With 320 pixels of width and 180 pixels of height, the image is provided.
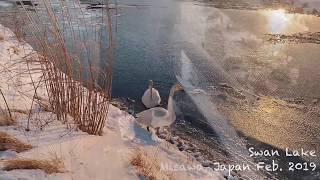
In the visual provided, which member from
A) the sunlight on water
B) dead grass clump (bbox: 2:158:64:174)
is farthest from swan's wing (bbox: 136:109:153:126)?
the sunlight on water

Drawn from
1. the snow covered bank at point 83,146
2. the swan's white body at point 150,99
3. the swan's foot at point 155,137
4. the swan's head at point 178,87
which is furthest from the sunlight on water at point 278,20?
the snow covered bank at point 83,146

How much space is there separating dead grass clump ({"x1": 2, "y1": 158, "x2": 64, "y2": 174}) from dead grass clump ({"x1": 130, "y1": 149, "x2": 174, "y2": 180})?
2.03 feet

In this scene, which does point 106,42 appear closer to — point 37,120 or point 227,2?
point 37,120

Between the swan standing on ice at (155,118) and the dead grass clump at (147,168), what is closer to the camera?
the dead grass clump at (147,168)

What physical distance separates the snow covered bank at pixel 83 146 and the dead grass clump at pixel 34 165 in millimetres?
39

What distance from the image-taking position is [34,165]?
267 cm

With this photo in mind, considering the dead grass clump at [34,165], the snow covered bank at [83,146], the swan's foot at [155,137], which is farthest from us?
the swan's foot at [155,137]

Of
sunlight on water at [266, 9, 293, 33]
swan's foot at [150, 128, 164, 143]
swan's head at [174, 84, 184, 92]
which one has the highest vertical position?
sunlight on water at [266, 9, 293, 33]

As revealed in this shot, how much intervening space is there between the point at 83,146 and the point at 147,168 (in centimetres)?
54

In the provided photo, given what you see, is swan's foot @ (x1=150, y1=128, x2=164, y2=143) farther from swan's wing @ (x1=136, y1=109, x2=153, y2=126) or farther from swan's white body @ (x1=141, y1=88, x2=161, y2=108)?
swan's white body @ (x1=141, y1=88, x2=161, y2=108)

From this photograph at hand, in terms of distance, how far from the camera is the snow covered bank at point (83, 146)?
285 centimetres

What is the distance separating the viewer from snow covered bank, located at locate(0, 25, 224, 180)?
9.36ft

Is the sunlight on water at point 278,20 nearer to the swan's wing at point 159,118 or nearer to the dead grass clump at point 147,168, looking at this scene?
the swan's wing at point 159,118

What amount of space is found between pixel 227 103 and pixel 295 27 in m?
4.11
